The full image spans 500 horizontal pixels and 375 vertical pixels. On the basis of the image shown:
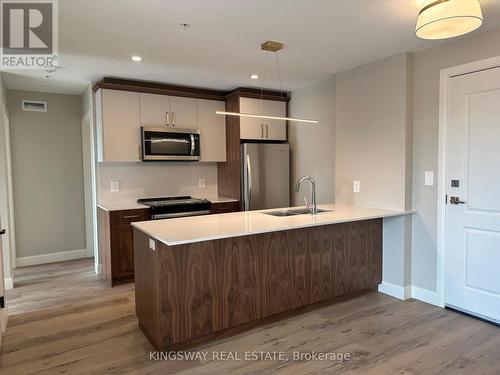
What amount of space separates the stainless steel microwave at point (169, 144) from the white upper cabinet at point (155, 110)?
112 mm

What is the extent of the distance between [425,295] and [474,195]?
1.08 meters

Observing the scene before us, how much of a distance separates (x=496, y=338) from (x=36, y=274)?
4996 mm

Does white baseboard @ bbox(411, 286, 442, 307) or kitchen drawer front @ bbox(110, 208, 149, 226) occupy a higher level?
kitchen drawer front @ bbox(110, 208, 149, 226)

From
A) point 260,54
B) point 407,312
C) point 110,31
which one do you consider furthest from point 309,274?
point 110,31

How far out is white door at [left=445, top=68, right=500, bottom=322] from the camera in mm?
2766

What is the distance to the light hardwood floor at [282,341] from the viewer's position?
7.38 ft

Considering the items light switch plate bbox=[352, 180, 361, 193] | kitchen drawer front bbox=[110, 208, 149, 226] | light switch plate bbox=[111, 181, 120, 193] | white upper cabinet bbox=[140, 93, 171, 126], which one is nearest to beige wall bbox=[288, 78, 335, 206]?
light switch plate bbox=[352, 180, 361, 193]

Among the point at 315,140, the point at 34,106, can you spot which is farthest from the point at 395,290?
the point at 34,106

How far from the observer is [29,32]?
2.57 metres

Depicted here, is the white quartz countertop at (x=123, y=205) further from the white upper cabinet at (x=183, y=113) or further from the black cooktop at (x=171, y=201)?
the white upper cabinet at (x=183, y=113)

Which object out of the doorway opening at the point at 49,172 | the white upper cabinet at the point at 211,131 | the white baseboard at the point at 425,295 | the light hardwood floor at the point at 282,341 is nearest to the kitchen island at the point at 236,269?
the light hardwood floor at the point at 282,341

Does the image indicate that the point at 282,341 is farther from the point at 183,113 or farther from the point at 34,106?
the point at 34,106

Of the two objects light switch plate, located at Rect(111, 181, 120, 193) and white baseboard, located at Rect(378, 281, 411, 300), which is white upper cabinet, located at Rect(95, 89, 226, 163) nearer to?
light switch plate, located at Rect(111, 181, 120, 193)

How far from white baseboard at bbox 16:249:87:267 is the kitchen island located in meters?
2.89
